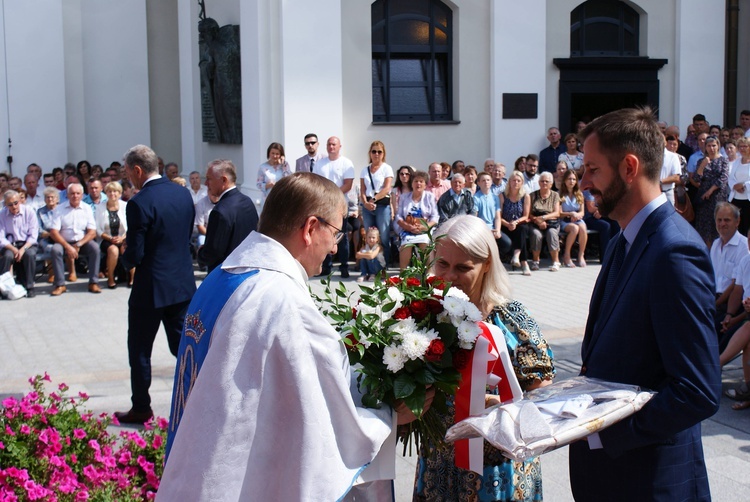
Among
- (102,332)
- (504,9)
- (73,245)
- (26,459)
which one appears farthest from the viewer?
(504,9)

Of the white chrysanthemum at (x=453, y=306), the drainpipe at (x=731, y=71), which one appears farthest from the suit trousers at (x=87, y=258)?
the drainpipe at (x=731, y=71)

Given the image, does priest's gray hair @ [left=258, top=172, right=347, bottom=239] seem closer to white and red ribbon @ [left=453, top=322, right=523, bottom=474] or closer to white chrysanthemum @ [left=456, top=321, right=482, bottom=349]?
white chrysanthemum @ [left=456, top=321, right=482, bottom=349]

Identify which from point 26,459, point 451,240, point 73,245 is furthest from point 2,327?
point 451,240

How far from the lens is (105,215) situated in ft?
44.3

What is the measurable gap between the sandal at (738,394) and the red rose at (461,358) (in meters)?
4.60

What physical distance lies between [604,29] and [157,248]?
1309 centimetres

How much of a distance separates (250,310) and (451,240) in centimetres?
114

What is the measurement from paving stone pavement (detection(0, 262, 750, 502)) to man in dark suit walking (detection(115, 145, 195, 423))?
17.7 inches

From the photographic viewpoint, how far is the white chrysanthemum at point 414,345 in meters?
2.89

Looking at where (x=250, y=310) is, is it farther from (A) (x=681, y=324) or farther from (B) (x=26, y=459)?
(B) (x=26, y=459)

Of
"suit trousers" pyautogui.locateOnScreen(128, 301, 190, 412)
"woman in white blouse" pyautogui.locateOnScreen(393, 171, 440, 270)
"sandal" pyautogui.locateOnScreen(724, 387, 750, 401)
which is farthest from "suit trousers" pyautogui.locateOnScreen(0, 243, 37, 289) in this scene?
"sandal" pyautogui.locateOnScreen(724, 387, 750, 401)

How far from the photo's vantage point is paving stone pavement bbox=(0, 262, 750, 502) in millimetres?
5594

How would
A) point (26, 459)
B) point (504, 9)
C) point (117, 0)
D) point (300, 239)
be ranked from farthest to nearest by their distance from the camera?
1. point (117, 0)
2. point (504, 9)
3. point (26, 459)
4. point (300, 239)

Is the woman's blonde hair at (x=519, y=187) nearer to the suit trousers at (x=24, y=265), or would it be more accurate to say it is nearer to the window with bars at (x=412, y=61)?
the window with bars at (x=412, y=61)
